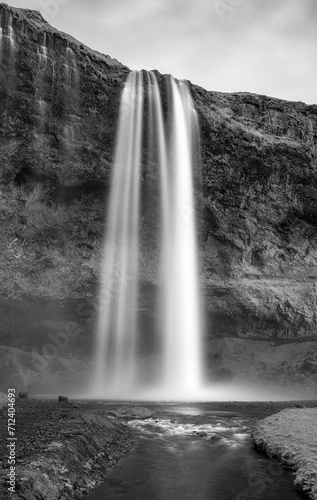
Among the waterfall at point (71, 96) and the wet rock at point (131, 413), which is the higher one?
the waterfall at point (71, 96)

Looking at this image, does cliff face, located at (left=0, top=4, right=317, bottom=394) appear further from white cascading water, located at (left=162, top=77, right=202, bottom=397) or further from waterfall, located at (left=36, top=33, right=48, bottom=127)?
white cascading water, located at (left=162, top=77, right=202, bottom=397)

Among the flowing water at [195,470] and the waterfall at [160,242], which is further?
the waterfall at [160,242]

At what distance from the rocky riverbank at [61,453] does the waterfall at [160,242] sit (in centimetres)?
2119

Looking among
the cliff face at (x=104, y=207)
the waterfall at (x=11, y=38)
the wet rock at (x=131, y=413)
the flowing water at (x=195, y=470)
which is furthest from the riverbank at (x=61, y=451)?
the waterfall at (x=11, y=38)

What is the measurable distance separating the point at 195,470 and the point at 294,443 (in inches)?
130

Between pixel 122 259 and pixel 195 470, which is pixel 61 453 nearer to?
pixel 195 470

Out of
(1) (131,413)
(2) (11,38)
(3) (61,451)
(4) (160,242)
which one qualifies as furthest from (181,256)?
(3) (61,451)

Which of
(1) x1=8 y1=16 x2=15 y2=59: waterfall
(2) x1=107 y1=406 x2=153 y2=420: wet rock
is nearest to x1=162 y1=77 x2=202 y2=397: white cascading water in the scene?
(1) x1=8 y1=16 x2=15 y2=59: waterfall

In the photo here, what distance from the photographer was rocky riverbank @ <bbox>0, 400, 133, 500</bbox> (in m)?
7.73

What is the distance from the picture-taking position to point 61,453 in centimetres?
941

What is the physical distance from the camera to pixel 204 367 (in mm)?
37000

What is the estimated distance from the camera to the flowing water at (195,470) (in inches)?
343

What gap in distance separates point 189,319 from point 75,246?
37.9ft

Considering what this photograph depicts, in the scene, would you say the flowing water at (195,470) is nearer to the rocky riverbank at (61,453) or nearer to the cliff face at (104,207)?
the rocky riverbank at (61,453)
